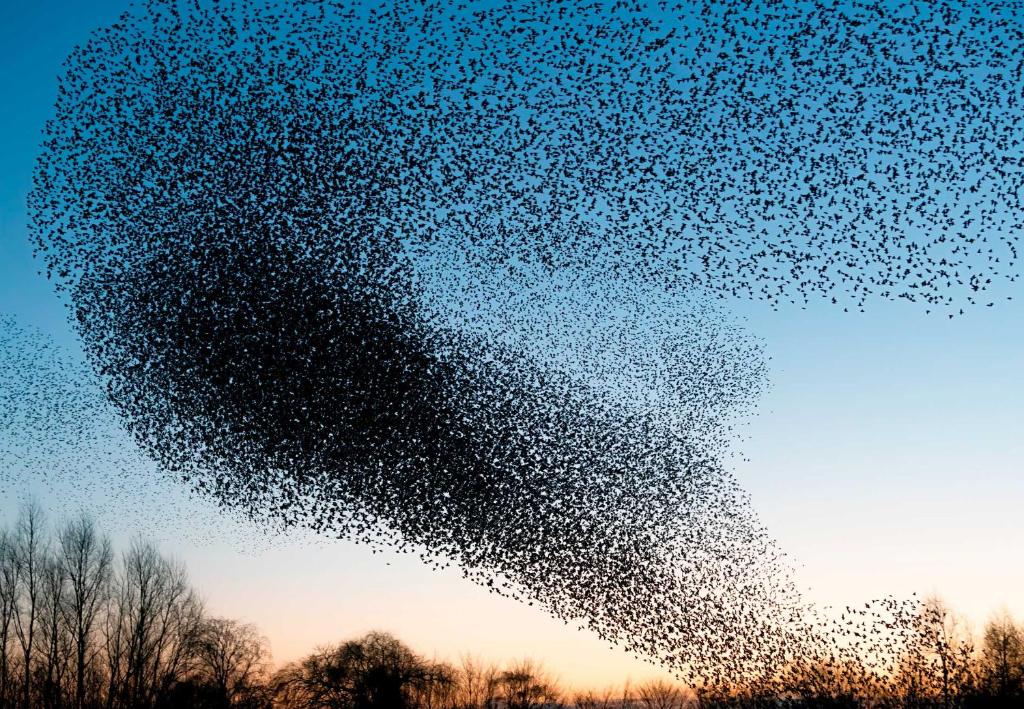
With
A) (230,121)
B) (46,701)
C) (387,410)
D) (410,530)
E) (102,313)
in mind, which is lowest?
(46,701)

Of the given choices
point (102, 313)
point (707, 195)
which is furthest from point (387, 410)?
point (707, 195)

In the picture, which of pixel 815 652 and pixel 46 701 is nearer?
pixel 815 652

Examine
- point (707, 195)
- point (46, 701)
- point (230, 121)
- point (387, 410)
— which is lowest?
point (46, 701)

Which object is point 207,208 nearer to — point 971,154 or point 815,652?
point 971,154

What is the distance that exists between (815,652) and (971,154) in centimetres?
1459

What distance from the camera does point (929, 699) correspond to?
2575 cm

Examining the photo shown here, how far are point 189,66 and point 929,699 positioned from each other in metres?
27.9

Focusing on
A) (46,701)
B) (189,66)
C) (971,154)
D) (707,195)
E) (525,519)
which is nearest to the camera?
(971,154)

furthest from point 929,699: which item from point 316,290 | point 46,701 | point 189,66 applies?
point 46,701

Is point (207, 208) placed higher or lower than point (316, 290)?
higher

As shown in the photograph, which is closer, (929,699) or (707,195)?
(707,195)

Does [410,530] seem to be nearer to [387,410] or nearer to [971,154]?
[387,410]

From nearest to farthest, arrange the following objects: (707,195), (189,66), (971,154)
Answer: (971,154)
(707,195)
(189,66)

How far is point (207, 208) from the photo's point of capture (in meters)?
22.9
